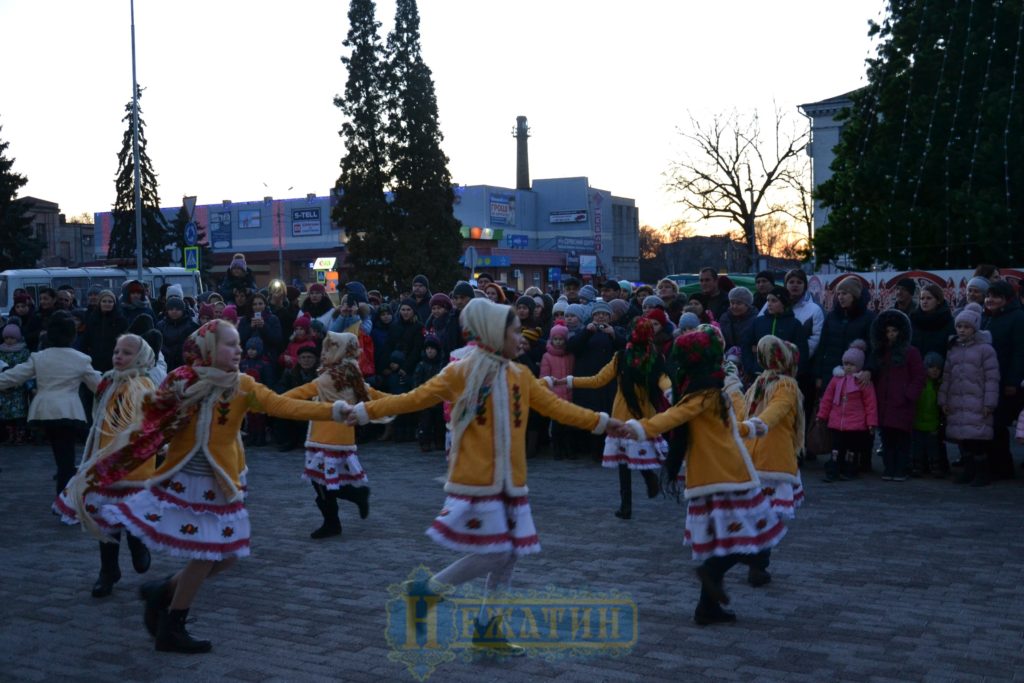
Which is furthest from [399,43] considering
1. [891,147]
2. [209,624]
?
[209,624]

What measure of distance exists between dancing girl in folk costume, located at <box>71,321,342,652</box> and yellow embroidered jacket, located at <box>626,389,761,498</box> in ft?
6.75

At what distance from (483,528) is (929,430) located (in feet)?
25.0

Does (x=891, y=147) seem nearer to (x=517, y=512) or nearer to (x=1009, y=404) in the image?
(x=1009, y=404)

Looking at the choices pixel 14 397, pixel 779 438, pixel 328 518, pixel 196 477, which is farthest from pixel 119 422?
pixel 14 397

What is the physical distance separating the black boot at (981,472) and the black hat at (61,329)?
29.7ft

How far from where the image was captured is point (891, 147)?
102ft

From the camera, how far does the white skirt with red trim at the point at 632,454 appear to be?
9617 mm

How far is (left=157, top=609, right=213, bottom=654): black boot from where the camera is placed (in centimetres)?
576

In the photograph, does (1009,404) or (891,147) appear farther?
(891,147)

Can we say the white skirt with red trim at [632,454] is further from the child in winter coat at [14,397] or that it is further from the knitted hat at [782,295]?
the child in winter coat at [14,397]

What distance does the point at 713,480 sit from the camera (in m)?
6.31

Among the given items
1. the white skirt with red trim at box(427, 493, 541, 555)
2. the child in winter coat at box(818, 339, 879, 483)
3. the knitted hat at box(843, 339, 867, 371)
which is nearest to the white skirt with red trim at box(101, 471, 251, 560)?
the white skirt with red trim at box(427, 493, 541, 555)

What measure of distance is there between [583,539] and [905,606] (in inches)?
109

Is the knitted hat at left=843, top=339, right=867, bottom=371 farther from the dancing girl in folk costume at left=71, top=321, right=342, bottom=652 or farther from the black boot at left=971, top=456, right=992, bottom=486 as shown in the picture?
the dancing girl in folk costume at left=71, top=321, right=342, bottom=652
